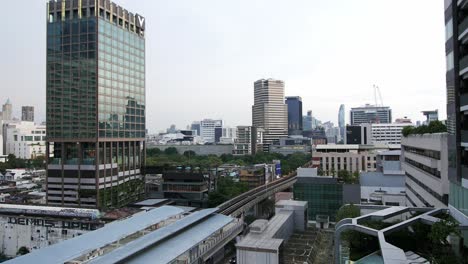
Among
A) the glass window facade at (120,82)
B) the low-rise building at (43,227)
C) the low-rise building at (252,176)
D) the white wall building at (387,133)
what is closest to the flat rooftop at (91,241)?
the low-rise building at (43,227)

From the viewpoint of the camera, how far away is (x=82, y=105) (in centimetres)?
7850

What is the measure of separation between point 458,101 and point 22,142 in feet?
615

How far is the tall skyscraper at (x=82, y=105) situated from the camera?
255 ft

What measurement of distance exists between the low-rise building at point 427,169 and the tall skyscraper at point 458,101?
15.5 feet

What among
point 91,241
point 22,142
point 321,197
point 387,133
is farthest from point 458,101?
point 22,142

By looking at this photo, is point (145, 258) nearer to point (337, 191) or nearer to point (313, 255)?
point (313, 255)

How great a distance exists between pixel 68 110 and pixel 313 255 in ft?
194

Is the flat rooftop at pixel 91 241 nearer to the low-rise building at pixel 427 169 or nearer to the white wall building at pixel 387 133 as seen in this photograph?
the low-rise building at pixel 427 169

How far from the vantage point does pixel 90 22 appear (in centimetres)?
7831

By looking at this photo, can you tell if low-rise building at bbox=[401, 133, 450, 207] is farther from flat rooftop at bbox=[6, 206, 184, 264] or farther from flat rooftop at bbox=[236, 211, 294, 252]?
flat rooftop at bbox=[6, 206, 184, 264]

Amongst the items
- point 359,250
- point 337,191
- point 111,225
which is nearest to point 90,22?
point 111,225

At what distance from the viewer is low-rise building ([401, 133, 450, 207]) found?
31859mm

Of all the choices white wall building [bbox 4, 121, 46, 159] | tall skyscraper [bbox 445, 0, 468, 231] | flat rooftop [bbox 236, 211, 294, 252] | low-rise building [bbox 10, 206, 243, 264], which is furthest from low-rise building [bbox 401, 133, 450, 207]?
white wall building [bbox 4, 121, 46, 159]

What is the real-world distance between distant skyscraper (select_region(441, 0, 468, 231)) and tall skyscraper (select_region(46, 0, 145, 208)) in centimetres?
6652
